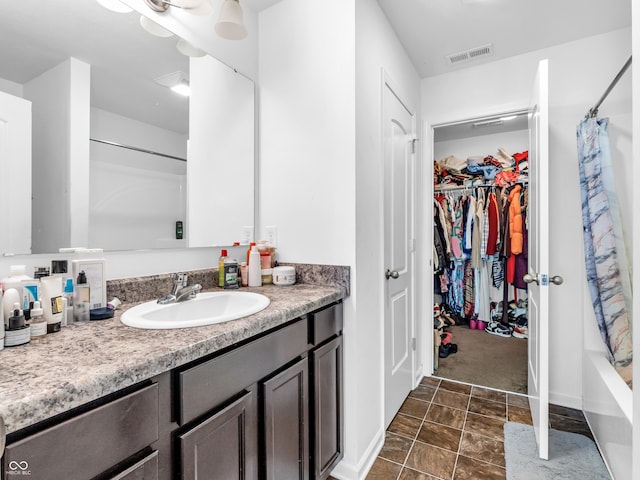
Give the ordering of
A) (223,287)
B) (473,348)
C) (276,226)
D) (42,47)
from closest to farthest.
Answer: (42,47)
(223,287)
(276,226)
(473,348)

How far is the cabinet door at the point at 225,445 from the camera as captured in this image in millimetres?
753

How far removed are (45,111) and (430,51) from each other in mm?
2207

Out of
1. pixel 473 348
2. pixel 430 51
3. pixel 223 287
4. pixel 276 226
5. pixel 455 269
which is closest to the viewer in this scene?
pixel 223 287

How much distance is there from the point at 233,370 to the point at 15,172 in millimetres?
881

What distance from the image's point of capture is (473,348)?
312cm

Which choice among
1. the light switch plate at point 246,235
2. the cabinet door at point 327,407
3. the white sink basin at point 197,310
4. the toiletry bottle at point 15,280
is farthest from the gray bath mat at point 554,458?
the toiletry bottle at point 15,280

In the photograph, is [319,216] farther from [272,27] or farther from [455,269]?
[455,269]

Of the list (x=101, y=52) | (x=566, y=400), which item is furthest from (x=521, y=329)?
(x=101, y=52)

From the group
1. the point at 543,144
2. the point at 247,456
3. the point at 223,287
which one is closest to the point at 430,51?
the point at 543,144

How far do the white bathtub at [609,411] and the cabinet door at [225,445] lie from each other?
4.64ft

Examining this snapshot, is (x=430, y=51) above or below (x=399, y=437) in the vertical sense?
above

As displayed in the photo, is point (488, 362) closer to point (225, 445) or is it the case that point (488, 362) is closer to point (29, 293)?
point (225, 445)

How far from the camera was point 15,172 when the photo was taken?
96 centimetres

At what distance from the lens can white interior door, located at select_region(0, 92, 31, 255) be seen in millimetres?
938
